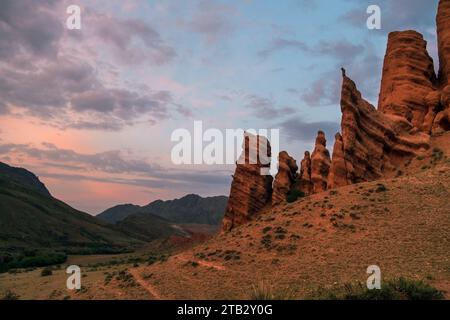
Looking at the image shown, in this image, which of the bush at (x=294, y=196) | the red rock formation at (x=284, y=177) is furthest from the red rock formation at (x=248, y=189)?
the bush at (x=294, y=196)

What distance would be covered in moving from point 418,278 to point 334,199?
15.6 m

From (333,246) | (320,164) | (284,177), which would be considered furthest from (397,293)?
(284,177)

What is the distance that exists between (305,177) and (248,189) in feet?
23.9

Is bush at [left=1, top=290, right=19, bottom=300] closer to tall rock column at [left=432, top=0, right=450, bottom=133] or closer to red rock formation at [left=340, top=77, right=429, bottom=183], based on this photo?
red rock formation at [left=340, top=77, right=429, bottom=183]

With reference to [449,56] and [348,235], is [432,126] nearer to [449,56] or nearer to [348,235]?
[449,56]

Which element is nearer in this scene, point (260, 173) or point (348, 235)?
point (348, 235)

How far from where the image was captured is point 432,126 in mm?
51500

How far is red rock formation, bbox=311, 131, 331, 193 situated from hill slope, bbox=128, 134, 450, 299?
4.99 m

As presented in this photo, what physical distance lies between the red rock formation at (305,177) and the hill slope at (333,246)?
7135 mm

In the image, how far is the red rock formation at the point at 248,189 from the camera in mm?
52688

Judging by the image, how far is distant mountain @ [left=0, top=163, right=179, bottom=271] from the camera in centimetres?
11303

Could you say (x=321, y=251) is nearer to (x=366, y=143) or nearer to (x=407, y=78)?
(x=366, y=143)
